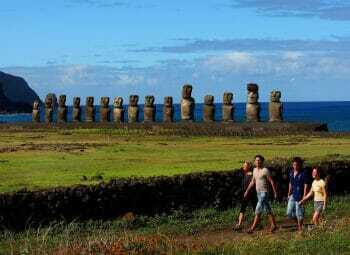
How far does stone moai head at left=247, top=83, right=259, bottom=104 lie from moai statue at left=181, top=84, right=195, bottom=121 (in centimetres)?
363

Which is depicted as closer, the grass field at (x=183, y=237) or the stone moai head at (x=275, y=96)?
the grass field at (x=183, y=237)

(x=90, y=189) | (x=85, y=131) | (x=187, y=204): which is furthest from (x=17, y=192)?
(x=85, y=131)

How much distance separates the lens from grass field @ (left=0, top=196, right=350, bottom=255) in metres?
13.2

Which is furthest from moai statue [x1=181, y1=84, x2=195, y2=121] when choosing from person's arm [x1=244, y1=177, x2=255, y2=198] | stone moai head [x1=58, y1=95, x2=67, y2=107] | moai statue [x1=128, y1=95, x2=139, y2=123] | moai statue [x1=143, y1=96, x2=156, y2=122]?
person's arm [x1=244, y1=177, x2=255, y2=198]

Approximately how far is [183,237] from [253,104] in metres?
29.4

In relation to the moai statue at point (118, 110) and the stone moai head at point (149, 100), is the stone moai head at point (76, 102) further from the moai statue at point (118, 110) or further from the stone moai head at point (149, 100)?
the stone moai head at point (149, 100)

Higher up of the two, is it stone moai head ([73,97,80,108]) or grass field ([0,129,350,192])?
stone moai head ([73,97,80,108])

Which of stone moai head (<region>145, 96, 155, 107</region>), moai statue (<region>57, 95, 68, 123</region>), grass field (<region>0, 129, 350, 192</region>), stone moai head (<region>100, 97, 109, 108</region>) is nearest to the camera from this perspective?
grass field (<region>0, 129, 350, 192</region>)

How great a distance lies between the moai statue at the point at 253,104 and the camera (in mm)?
45312

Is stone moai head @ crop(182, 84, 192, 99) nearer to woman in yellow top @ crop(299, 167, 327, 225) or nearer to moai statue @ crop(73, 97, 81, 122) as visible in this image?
moai statue @ crop(73, 97, 81, 122)

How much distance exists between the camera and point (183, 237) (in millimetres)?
16516

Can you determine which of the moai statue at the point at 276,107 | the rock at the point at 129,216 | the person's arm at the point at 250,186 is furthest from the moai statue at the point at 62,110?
the person's arm at the point at 250,186

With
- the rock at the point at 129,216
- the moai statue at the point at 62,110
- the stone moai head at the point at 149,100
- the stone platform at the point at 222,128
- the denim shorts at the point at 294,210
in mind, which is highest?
the stone moai head at the point at 149,100

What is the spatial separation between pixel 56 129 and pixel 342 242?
34531mm
